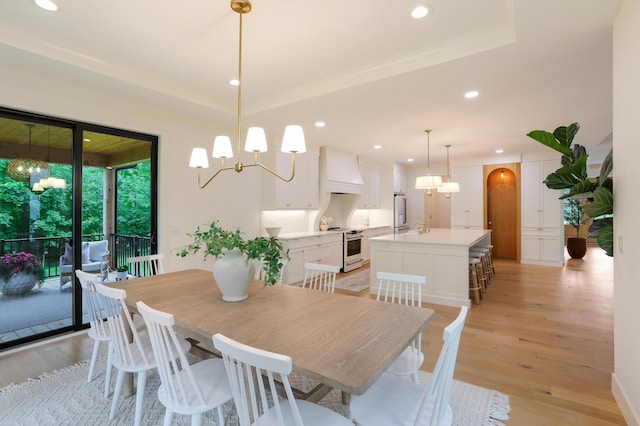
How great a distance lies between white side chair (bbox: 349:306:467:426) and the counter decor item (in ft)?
2.89

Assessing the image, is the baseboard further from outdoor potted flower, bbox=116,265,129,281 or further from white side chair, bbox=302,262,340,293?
outdoor potted flower, bbox=116,265,129,281

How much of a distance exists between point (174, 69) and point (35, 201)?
1895 millimetres

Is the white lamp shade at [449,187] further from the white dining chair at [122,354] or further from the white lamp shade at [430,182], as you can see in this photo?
the white dining chair at [122,354]

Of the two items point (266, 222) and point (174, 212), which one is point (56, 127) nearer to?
point (174, 212)

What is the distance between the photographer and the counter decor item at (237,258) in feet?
6.64

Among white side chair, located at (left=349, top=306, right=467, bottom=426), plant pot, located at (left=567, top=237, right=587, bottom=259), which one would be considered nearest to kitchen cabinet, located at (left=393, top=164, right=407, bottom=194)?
plant pot, located at (left=567, top=237, right=587, bottom=259)

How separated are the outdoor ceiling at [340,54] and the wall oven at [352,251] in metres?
2.91

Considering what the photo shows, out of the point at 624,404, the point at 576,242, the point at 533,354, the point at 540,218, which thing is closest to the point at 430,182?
the point at 533,354

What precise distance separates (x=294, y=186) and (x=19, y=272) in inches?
148

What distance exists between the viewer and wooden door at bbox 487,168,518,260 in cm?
782

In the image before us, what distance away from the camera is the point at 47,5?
2.21 metres

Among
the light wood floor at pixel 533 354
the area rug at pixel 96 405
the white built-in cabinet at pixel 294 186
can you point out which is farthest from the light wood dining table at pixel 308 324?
the white built-in cabinet at pixel 294 186

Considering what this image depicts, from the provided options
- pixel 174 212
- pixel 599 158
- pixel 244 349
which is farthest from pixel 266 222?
pixel 599 158

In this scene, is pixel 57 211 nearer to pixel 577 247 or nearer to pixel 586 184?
pixel 586 184
